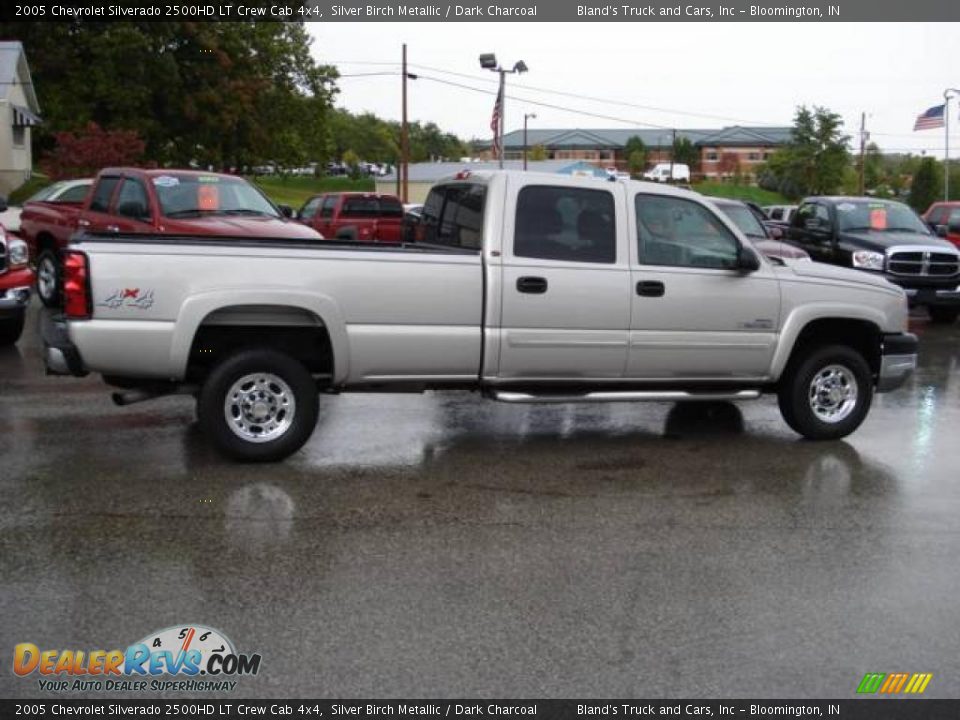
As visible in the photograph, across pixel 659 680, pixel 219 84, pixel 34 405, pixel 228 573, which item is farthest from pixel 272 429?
pixel 219 84

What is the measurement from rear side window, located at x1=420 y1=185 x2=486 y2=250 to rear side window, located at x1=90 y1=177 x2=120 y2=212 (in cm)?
654

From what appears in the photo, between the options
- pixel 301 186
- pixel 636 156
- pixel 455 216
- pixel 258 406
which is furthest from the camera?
pixel 636 156

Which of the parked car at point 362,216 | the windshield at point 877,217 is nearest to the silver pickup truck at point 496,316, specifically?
the windshield at point 877,217

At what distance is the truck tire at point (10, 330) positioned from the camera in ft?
39.4

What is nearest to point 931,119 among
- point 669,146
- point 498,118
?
point 498,118

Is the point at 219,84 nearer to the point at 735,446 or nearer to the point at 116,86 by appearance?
the point at 116,86

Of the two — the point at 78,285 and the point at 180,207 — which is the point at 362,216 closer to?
the point at 180,207

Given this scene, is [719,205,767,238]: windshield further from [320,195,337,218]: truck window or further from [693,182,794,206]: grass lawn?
[693,182,794,206]: grass lawn

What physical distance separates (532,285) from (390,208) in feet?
55.7

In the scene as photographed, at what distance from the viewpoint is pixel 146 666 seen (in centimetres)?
410

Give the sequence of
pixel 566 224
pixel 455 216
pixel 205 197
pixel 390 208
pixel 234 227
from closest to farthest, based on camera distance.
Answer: pixel 566 224, pixel 455 216, pixel 234 227, pixel 205 197, pixel 390 208

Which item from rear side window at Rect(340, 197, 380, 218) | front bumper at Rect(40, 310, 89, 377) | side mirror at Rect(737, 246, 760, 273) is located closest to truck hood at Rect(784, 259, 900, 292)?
side mirror at Rect(737, 246, 760, 273)

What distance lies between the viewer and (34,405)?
8.93m

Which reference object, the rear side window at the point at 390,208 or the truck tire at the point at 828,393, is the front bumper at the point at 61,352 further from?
the rear side window at the point at 390,208
